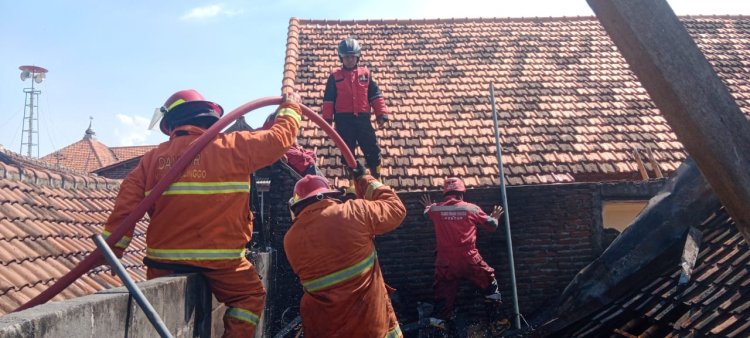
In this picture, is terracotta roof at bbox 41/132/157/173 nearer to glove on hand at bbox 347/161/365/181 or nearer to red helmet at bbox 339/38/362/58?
red helmet at bbox 339/38/362/58

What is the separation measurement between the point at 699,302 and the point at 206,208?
145 inches

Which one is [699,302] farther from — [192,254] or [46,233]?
[46,233]

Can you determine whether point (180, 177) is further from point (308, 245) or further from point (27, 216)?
point (27, 216)

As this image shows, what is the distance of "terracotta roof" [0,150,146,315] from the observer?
4.02 metres

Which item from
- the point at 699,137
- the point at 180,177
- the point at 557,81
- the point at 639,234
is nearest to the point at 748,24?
the point at 557,81

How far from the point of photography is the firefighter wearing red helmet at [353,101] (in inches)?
247

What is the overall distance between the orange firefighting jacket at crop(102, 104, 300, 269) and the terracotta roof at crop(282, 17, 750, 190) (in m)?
4.33

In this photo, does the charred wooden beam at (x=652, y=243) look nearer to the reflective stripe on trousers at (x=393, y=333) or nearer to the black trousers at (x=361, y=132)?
the reflective stripe on trousers at (x=393, y=333)

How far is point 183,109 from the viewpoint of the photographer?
10.6 feet

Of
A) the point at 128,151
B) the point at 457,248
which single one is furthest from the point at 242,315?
the point at 128,151

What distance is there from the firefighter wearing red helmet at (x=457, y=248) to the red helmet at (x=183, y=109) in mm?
3727

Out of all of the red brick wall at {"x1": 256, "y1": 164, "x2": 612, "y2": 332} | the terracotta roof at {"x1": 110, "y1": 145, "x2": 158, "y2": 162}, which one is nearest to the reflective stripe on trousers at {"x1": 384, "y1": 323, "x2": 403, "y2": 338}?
the red brick wall at {"x1": 256, "y1": 164, "x2": 612, "y2": 332}

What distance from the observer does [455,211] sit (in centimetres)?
640

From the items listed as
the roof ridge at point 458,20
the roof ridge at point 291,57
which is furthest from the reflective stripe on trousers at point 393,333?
the roof ridge at point 458,20
